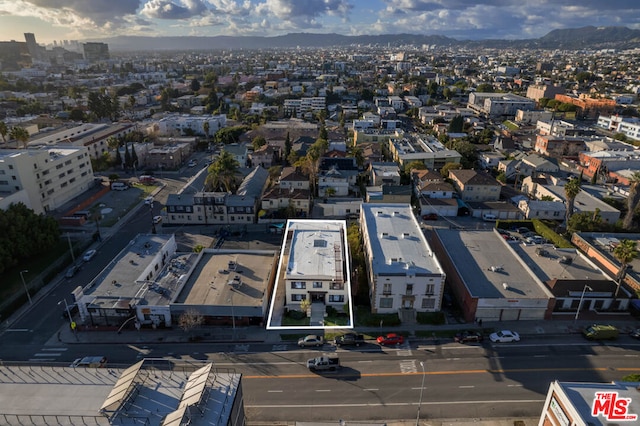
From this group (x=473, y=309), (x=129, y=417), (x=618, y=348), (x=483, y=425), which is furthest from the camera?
(x=473, y=309)

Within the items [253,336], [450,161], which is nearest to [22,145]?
[253,336]

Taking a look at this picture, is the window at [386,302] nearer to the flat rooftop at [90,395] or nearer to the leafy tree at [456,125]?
the flat rooftop at [90,395]

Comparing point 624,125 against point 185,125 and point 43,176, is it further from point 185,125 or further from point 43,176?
point 43,176

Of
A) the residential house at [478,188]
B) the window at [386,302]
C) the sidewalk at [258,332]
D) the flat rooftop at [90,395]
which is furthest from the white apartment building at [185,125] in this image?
the flat rooftop at [90,395]

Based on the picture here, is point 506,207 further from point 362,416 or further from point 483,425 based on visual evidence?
point 362,416

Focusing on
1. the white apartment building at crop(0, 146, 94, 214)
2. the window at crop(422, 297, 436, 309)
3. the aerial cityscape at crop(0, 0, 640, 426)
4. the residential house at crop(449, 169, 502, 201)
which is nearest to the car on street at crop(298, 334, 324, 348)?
the aerial cityscape at crop(0, 0, 640, 426)

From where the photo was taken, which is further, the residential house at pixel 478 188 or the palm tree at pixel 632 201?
the residential house at pixel 478 188

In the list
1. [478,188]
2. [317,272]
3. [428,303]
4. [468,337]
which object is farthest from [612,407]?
[478,188]
